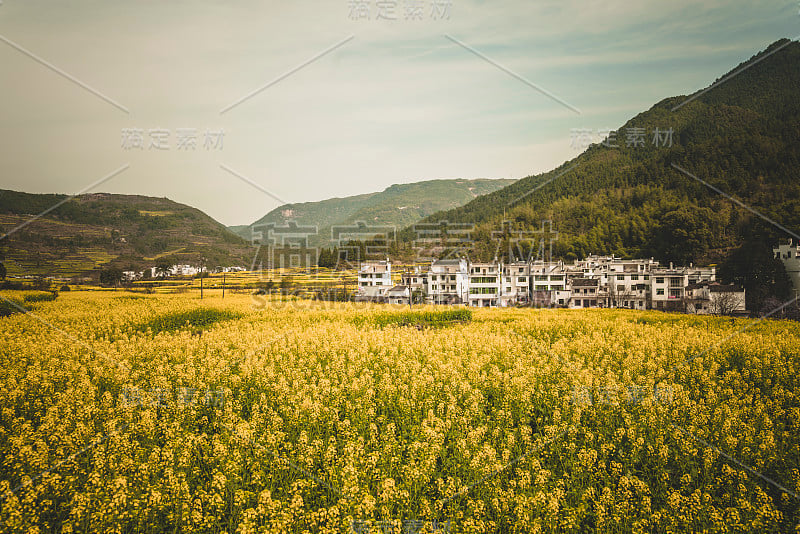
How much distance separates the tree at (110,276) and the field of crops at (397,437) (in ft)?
80.0

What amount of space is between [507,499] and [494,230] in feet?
271

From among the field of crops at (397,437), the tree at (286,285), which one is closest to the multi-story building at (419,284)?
the tree at (286,285)

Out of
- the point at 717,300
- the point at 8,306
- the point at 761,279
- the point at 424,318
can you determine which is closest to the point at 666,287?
the point at 717,300

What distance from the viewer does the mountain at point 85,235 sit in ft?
75.5

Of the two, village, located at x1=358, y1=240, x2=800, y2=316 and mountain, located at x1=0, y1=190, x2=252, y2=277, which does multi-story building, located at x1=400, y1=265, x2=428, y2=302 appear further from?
mountain, located at x1=0, y1=190, x2=252, y2=277

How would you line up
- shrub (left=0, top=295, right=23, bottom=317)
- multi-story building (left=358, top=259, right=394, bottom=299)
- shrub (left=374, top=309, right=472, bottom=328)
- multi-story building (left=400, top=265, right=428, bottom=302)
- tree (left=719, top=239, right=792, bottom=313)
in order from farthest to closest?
multi-story building (left=358, top=259, right=394, bottom=299) → multi-story building (left=400, top=265, right=428, bottom=302) → tree (left=719, top=239, right=792, bottom=313) → shrub (left=374, top=309, right=472, bottom=328) → shrub (left=0, top=295, right=23, bottom=317)

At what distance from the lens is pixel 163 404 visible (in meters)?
10.1

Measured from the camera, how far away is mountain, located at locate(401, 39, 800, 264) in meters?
59.0

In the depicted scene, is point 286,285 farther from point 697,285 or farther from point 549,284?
point 697,285

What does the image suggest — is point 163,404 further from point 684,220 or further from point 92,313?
point 684,220

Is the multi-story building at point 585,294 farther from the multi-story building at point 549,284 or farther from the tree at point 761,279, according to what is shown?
the tree at point 761,279

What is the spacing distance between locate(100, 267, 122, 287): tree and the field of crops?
24395mm

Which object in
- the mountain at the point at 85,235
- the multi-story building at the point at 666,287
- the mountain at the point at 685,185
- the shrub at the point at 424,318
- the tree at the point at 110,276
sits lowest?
the shrub at the point at 424,318

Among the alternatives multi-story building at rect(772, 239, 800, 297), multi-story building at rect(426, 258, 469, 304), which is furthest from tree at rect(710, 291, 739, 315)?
multi-story building at rect(426, 258, 469, 304)
